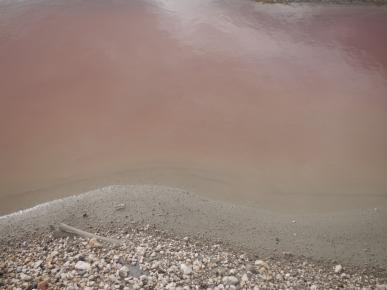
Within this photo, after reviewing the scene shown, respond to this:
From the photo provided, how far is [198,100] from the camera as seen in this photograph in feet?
20.9

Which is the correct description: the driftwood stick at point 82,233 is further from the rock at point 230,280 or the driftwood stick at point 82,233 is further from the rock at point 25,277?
the rock at point 230,280

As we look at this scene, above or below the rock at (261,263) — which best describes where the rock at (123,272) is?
above

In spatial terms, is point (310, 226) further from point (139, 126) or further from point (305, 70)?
point (305, 70)

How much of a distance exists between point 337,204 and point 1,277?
13.1 ft

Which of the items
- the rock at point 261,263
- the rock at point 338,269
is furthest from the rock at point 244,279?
the rock at point 338,269

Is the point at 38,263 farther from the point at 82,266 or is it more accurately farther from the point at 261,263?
the point at 261,263

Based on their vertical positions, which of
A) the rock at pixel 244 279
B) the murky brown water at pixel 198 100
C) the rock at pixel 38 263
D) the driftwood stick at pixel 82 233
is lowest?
the rock at pixel 244 279

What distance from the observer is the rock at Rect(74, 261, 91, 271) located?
3.48 meters

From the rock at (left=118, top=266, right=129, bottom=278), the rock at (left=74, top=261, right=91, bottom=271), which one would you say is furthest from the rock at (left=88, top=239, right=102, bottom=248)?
the rock at (left=118, top=266, right=129, bottom=278)

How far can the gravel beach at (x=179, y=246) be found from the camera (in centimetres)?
347

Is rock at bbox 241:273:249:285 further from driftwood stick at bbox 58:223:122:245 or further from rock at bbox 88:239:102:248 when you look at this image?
rock at bbox 88:239:102:248

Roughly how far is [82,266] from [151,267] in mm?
663

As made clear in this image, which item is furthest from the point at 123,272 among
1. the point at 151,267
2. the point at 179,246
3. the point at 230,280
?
the point at 230,280

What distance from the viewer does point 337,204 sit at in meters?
4.79
